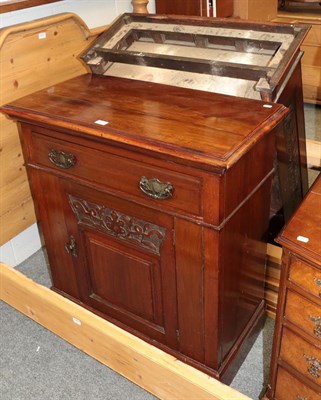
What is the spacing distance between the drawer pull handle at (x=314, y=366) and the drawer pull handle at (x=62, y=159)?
0.82 meters

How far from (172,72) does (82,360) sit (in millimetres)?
1035

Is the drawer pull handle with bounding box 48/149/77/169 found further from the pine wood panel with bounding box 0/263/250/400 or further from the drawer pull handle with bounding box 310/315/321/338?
the drawer pull handle with bounding box 310/315/321/338

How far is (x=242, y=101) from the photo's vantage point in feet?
4.42

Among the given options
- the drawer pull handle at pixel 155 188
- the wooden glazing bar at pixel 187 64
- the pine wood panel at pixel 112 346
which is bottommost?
the pine wood panel at pixel 112 346

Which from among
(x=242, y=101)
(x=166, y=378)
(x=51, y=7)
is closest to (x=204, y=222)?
(x=242, y=101)

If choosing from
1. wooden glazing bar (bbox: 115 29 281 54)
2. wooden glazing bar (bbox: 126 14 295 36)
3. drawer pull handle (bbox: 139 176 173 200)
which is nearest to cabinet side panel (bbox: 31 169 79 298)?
drawer pull handle (bbox: 139 176 173 200)

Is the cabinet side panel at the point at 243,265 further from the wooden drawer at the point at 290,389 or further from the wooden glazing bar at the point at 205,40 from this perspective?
the wooden glazing bar at the point at 205,40

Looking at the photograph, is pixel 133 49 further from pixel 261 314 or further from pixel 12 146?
pixel 261 314

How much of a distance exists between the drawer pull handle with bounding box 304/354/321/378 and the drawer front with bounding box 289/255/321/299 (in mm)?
191

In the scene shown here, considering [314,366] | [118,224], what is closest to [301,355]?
[314,366]

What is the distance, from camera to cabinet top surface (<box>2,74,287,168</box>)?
112 cm

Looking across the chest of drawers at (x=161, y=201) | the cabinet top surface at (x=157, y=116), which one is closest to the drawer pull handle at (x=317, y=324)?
the chest of drawers at (x=161, y=201)

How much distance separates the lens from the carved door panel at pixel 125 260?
4.38 feet

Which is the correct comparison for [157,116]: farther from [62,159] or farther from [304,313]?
[304,313]
